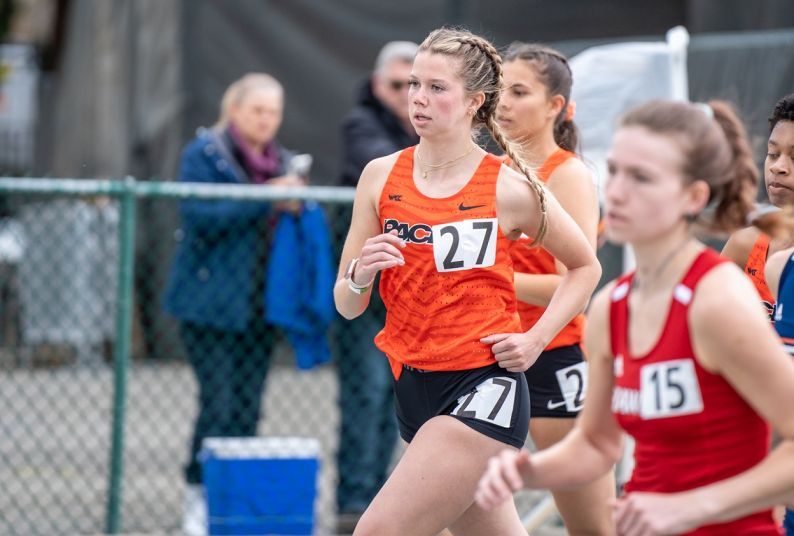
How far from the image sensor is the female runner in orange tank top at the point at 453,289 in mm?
3543

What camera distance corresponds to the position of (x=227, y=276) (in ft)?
21.4

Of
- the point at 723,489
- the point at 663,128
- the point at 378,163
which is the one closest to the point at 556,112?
the point at 378,163

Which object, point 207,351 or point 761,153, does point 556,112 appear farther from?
point 207,351

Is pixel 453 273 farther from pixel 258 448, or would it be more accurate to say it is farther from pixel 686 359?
pixel 258 448

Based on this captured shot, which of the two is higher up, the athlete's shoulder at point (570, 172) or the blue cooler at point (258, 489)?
the athlete's shoulder at point (570, 172)

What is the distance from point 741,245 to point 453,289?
89 cm

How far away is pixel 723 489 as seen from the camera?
244cm

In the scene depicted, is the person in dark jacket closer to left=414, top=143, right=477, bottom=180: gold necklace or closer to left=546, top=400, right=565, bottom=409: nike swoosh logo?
left=546, top=400, right=565, bottom=409: nike swoosh logo

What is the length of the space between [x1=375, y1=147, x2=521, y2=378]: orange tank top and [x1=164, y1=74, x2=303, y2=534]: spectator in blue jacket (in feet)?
9.58

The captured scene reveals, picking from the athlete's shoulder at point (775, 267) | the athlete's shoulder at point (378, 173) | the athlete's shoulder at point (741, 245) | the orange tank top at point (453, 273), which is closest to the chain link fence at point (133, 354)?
the athlete's shoulder at point (378, 173)

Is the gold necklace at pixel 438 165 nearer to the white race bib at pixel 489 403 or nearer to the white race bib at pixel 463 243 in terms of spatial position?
the white race bib at pixel 463 243

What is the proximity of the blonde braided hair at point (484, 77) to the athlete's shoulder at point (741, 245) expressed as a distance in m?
0.59

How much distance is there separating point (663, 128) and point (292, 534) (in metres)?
4.15

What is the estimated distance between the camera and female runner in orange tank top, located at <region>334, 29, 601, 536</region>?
3543 mm
